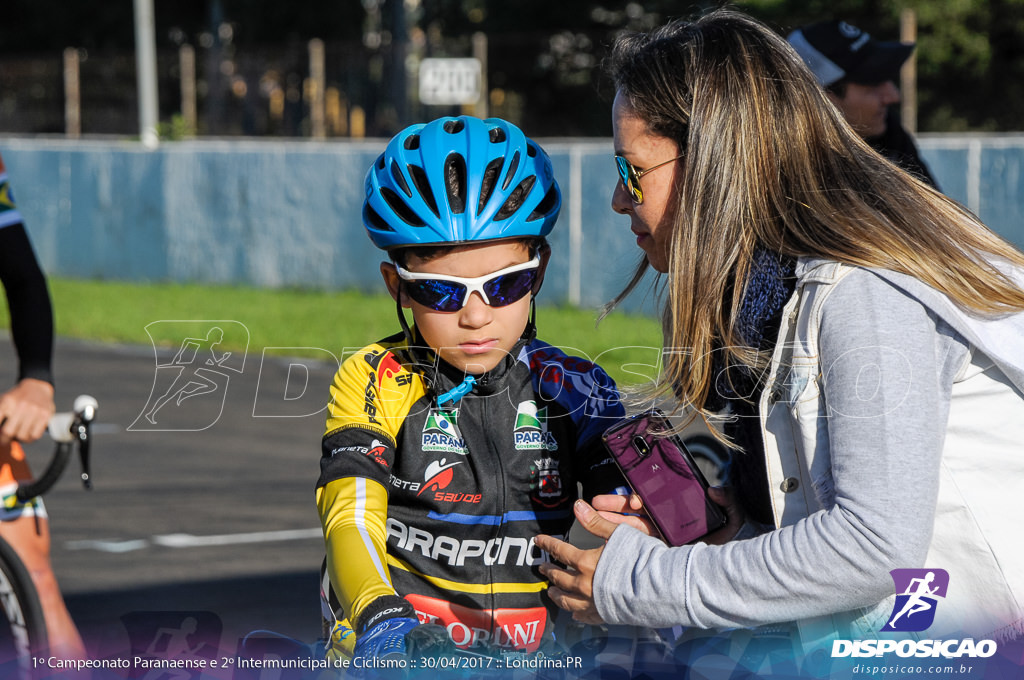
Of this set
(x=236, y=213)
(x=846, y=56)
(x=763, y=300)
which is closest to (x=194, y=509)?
(x=846, y=56)

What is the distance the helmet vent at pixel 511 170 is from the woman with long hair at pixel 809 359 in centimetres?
28

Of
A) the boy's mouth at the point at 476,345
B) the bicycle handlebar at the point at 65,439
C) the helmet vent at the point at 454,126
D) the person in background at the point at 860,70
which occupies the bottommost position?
the bicycle handlebar at the point at 65,439

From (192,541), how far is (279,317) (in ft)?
27.5

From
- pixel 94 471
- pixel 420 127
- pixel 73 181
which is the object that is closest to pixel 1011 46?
pixel 73 181

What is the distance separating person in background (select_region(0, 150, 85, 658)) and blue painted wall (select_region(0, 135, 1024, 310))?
1142cm

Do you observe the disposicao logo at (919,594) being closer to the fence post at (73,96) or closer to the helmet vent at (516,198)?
the helmet vent at (516,198)

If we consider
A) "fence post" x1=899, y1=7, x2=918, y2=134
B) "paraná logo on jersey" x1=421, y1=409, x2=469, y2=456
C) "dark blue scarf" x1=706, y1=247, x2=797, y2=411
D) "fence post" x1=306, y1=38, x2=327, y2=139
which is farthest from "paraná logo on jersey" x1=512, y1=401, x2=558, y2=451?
"fence post" x1=306, y1=38, x2=327, y2=139

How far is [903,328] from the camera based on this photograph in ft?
6.54

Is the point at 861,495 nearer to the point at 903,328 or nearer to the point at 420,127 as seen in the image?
the point at 903,328

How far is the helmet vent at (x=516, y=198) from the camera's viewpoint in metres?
2.63

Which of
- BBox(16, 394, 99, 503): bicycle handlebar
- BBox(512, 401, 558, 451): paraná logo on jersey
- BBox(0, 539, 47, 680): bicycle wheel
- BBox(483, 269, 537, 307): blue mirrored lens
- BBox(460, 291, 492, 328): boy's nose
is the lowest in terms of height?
BBox(0, 539, 47, 680): bicycle wheel

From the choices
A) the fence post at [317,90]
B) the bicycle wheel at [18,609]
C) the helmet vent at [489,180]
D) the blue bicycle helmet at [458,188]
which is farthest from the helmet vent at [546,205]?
the fence post at [317,90]

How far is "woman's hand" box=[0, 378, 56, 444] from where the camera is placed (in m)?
3.60

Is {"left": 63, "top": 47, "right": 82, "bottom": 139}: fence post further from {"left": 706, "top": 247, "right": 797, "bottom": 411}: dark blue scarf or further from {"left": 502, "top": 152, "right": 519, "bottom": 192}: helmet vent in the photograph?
{"left": 706, "top": 247, "right": 797, "bottom": 411}: dark blue scarf
